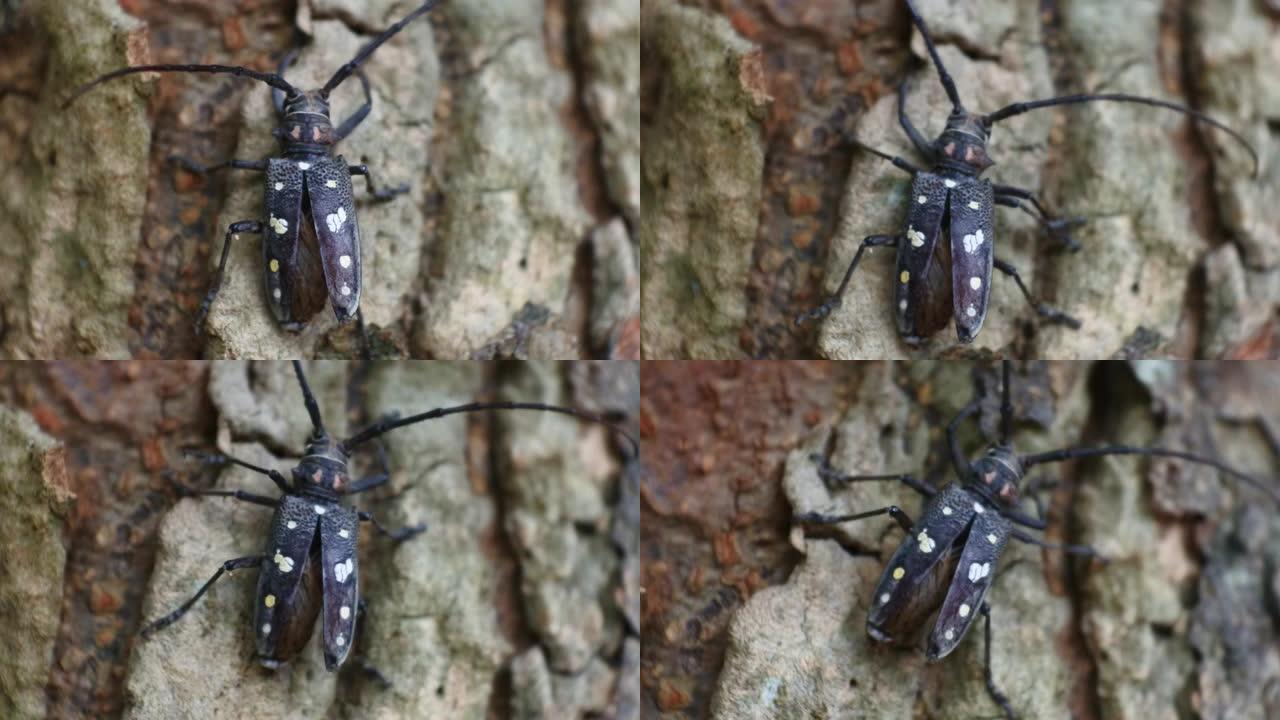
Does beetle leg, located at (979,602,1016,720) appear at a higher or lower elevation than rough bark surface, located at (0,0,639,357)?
lower

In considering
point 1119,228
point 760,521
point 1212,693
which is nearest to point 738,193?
point 760,521

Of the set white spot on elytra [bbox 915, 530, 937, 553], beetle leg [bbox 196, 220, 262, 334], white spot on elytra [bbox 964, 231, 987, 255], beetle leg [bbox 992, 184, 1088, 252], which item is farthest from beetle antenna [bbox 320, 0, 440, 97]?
white spot on elytra [bbox 915, 530, 937, 553]

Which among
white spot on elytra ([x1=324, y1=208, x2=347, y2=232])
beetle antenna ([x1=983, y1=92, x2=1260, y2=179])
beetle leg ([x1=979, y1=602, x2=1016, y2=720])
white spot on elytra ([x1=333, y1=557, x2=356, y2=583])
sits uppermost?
beetle antenna ([x1=983, y1=92, x2=1260, y2=179])

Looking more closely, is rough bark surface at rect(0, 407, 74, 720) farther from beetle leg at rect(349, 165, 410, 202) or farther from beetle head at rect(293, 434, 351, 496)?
beetle leg at rect(349, 165, 410, 202)

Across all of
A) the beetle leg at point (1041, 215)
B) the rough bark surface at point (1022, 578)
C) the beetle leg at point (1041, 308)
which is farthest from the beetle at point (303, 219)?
the beetle leg at point (1041, 308)

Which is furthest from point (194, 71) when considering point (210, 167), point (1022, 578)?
point (1022, 578)

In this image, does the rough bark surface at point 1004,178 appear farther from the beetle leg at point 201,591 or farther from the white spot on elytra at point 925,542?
the beetle leg at point 201,591

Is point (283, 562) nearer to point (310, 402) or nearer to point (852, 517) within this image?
point (310, 402)

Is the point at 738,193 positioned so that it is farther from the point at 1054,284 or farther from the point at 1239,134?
the point at 1239,134
